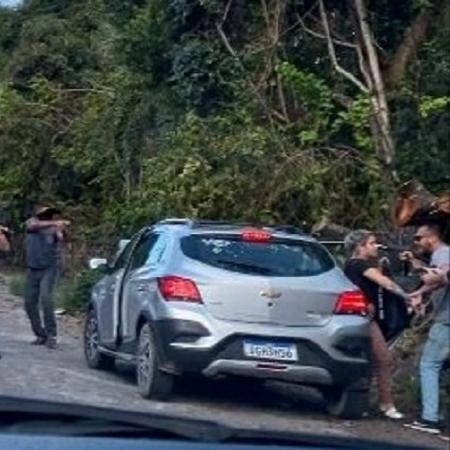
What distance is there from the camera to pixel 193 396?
14.6 metres

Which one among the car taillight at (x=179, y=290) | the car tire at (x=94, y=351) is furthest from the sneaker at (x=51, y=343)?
the car taillight at (x=179, y=290)

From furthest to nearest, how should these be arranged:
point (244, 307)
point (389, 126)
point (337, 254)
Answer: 1. point (389, 126)
2. point (337, 254)
3. point (244, 307)

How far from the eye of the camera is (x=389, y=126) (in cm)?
1989

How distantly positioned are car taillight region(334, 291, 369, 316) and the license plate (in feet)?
1.74

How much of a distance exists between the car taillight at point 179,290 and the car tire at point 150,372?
1.29ft

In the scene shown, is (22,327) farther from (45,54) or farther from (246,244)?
(45,54)

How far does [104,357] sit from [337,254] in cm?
323

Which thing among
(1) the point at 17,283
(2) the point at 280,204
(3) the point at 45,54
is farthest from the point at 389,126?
(3) the point at 45,54

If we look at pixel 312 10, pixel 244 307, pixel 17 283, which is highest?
pixel 312 10

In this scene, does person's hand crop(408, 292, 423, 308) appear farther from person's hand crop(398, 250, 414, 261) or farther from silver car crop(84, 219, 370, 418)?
person's hand crop(398, 250, 414, 261)

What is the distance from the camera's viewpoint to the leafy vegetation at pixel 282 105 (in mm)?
20078

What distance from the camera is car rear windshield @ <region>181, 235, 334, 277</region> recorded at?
13.8 metres

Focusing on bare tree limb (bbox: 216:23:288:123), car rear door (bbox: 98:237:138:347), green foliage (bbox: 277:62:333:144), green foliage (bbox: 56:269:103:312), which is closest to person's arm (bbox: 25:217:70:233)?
car rear door (bbox: 98:237:138:347)

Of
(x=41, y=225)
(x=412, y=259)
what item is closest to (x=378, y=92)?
(x=41, y=225)
